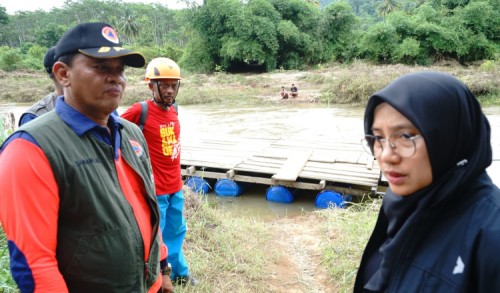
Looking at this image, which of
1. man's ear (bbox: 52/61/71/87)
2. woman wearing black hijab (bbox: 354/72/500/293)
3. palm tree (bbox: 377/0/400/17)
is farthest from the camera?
palm tree (bbox: 377/0/400/17)

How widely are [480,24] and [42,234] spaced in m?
29.0

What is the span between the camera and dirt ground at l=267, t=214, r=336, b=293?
3.43 meters

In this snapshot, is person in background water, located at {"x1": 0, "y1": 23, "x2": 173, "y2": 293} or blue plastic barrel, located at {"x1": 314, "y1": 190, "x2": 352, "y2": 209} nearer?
person in background water, located at {"x1": 0, "y1": 23, "x2": 173, "y2": 293}

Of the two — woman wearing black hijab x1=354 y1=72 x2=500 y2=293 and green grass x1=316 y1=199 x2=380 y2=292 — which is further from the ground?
woman wearing black hijab x1=354 y1=72 x2=500 y2=293

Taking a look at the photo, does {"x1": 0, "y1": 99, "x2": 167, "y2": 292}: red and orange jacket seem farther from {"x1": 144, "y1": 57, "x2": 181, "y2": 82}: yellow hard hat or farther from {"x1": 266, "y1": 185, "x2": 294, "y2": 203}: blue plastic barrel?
{"x1": 266, "y1": 185, "x2": 294, "y2": 203}: blue plastic barrel

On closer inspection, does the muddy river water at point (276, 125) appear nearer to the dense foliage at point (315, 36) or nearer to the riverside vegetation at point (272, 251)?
the riverside vegetation at point (272, 251)

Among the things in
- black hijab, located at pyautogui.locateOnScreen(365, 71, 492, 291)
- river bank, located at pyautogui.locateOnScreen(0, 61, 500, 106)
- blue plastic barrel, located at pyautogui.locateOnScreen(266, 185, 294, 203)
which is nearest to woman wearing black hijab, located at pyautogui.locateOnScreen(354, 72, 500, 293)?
black hijab, located at pyautogui.locateOnScreen(365, 71, 492, 291)

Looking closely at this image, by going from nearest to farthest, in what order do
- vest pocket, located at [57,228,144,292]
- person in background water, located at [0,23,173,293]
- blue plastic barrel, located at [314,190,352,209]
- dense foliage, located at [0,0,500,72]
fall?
person in background water, located at [0,23,173,293] → vest pocket, located at [57,228,144,292] → blue plastic barrel, located at [314,190,352,209] → dense foliage, located at [0,0,500,72]

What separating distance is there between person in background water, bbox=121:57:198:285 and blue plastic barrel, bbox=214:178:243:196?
3.74 m

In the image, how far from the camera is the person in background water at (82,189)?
118 cm

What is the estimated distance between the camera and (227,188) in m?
6.95

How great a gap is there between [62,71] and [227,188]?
5.62 meters

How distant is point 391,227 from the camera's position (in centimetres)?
121

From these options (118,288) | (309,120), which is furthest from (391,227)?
(309,120)
